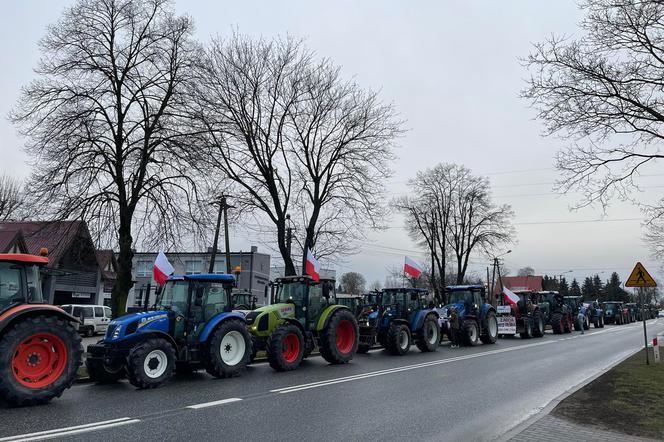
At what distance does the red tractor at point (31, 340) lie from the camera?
7766 mm

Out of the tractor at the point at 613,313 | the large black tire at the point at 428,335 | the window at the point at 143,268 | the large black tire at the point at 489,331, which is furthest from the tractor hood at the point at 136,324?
the window at the point at 143,268

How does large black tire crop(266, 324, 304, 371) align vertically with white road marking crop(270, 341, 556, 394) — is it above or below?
above

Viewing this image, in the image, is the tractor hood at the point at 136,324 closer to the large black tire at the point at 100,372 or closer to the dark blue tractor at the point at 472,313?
the large black tire at the point at 100,372

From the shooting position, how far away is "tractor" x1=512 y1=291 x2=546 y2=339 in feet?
85.8

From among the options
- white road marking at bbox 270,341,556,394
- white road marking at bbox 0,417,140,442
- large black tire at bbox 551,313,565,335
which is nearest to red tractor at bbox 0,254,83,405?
white road marking at bbox 0,417,140,442

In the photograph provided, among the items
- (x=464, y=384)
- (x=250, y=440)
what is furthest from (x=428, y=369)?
(x=250, y=440)

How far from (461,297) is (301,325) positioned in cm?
1106

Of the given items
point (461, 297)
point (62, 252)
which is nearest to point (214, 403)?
point (62, 252)

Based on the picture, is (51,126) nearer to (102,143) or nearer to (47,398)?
(102,143)

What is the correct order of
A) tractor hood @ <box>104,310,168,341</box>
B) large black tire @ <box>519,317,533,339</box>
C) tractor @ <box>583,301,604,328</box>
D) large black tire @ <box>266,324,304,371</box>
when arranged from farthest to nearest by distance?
1. tractor @ <box>583,301,604,328</box>
2. large black tire @ <box>519,317,533,339</box>
3. large black tire @ <box>266,324,304,371</box>
4. tractor hood @ <box>104,310,168,341</box>

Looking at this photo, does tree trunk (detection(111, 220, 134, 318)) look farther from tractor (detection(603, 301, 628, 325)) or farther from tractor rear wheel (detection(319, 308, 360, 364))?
tractor (detection(603, 301, 628, 325))

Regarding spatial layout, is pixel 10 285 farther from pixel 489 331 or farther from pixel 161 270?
pixel 489 331

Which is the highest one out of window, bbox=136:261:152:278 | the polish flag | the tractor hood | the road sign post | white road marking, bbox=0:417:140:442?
window, bbox=136:261:152:278

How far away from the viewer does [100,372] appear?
1052 centimetres
